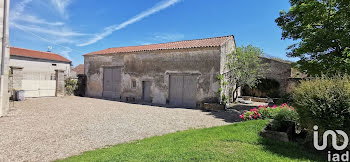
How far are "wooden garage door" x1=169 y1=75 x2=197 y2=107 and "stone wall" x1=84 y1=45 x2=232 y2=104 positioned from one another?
35 cm

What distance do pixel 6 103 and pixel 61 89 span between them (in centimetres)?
862

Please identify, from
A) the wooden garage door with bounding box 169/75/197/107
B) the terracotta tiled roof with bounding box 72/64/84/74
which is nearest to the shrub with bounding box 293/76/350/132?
the wooden garage door with bounding box 169/75/197/107

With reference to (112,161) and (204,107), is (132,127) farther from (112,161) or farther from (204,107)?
(204,107)

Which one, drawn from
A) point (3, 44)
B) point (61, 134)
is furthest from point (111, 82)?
→ point (61, 134)

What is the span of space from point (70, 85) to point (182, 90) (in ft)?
39.0

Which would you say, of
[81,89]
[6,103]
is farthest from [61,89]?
[6,103]

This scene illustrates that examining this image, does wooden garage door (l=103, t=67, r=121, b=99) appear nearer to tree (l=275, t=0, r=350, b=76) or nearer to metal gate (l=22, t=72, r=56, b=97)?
metal gate (l=22, t=72, r=56, b=97)

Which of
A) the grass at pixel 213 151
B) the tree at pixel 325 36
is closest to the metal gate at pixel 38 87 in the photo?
the grass at pixel 213 151

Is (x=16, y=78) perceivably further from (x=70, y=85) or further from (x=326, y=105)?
(x=326, y=105)

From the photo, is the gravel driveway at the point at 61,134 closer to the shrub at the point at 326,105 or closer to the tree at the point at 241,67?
the shrub at the point at 326,105

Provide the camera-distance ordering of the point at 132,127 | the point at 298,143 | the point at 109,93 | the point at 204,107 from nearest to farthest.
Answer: the point at 298,143
the point at 132,127
the point at 204,107
the point at 109,93

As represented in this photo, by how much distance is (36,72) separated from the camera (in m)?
22.1

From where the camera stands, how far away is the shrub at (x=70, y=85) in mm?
17188

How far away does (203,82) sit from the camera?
1212 cm
